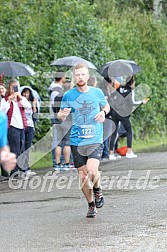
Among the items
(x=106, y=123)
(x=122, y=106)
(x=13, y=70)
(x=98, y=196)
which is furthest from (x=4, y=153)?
(x=122, y=106)

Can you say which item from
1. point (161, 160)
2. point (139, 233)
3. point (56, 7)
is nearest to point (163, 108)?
point (56, 7)

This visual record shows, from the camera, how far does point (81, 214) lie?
9.65m

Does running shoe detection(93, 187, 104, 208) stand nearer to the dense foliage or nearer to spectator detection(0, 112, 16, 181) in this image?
spectator detection(0, 112, 16, 181)

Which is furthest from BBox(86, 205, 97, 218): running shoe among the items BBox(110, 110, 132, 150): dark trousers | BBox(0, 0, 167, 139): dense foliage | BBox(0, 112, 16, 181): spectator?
BBox(110, 110, 132, 150): dark trousers

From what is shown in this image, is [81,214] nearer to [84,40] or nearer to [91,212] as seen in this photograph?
[91,212]

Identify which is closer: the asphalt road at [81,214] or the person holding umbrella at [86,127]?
the asphalt road at [81,214]

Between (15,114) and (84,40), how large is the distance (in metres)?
6.20

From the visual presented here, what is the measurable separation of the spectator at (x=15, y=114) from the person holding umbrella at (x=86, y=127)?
4.02m

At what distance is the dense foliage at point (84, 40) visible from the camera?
1691 centimetres

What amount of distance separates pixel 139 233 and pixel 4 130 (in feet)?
11.3

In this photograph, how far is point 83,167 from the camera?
31.0 ft

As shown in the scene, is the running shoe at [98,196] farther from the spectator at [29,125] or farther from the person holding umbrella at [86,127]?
the spectator at [29,125]

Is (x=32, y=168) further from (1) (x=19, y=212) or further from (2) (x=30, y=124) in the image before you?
(1) (x=19, y=212)

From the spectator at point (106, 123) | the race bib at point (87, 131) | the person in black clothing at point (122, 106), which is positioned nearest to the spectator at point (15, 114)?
the spectator at point (106, 123)
